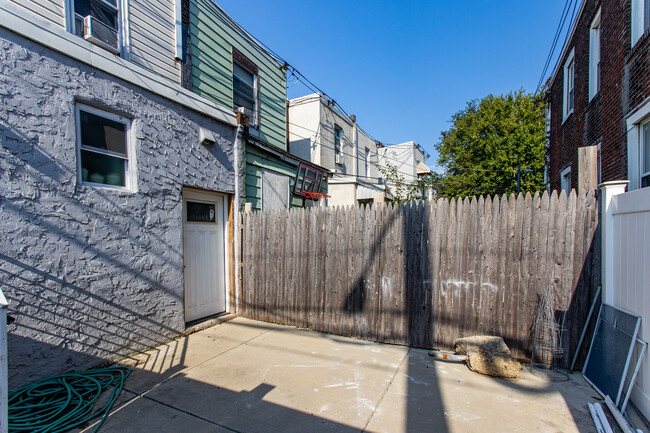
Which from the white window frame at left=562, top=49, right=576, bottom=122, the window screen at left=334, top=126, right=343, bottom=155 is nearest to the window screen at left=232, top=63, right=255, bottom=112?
the window screen at left=334, top=126, right=343, bottom=155

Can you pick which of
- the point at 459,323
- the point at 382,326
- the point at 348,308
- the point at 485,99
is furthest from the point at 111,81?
the point at 485,99

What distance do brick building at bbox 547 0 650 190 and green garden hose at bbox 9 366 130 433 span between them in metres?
6.02

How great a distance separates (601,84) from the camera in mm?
6230

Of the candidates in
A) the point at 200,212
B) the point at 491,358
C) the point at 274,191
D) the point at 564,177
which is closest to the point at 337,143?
the point at 274,191

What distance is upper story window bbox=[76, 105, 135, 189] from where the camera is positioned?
13.3ft

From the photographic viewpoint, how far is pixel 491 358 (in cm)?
380

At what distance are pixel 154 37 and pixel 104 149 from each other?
230 cm

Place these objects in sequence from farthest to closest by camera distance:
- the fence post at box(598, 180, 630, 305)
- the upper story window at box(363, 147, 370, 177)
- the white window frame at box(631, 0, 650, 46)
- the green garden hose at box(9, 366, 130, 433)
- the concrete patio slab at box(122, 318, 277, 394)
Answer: the upper story window at box(363, 147, 370, 177), the white window frame at box(631, 0, 650, 46), the concrete patio slab at box(122, 318, 277, 394), the fence post at box(598, 180, 630, 305), the green garden hose at box(9, 366, 130, 433)

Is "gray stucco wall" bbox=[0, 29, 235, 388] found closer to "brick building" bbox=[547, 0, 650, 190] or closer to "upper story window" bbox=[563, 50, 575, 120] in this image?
"brick building" bbox=[547, 0, 650, 190]

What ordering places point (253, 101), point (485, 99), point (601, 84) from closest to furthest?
1. point (601, 84)
2. point (253, 101)
3. point (485, 99)

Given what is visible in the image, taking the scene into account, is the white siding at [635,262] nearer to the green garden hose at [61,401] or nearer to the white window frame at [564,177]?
the green garden hose at [61,401]

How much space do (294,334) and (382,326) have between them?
1.49 metres

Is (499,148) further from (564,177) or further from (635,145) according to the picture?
(635,145)

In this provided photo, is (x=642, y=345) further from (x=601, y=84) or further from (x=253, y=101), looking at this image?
(x=253, y=101)
